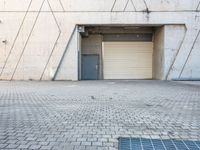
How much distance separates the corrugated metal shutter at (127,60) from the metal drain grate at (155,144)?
19479 mm

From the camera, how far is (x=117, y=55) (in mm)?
23516

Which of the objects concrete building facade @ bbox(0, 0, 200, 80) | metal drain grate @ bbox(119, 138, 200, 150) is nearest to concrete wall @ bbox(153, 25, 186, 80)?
concrete building facade @ bbox(0, 0, 200, 80)

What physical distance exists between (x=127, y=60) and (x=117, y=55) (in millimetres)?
976

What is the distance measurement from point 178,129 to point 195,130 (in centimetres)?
29

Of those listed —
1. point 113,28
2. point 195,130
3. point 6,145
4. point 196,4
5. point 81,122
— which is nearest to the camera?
point 6,145

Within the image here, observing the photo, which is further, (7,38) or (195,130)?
(7,38)

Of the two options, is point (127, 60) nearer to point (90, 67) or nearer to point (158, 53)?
point (158, 53)

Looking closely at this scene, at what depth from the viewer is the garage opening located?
23.3 meters

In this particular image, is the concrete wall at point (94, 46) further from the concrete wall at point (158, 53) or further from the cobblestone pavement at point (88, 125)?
the cobblestone pavement at point (88, 125)

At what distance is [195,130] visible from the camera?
15.4 ft

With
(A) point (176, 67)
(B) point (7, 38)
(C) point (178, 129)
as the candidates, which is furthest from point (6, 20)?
(C) point (178, 129)

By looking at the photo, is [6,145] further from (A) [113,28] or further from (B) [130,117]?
(A) [113,28]

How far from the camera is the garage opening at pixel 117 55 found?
76.6 feet

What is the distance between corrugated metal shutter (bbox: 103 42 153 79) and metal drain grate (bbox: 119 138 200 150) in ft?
63.9
